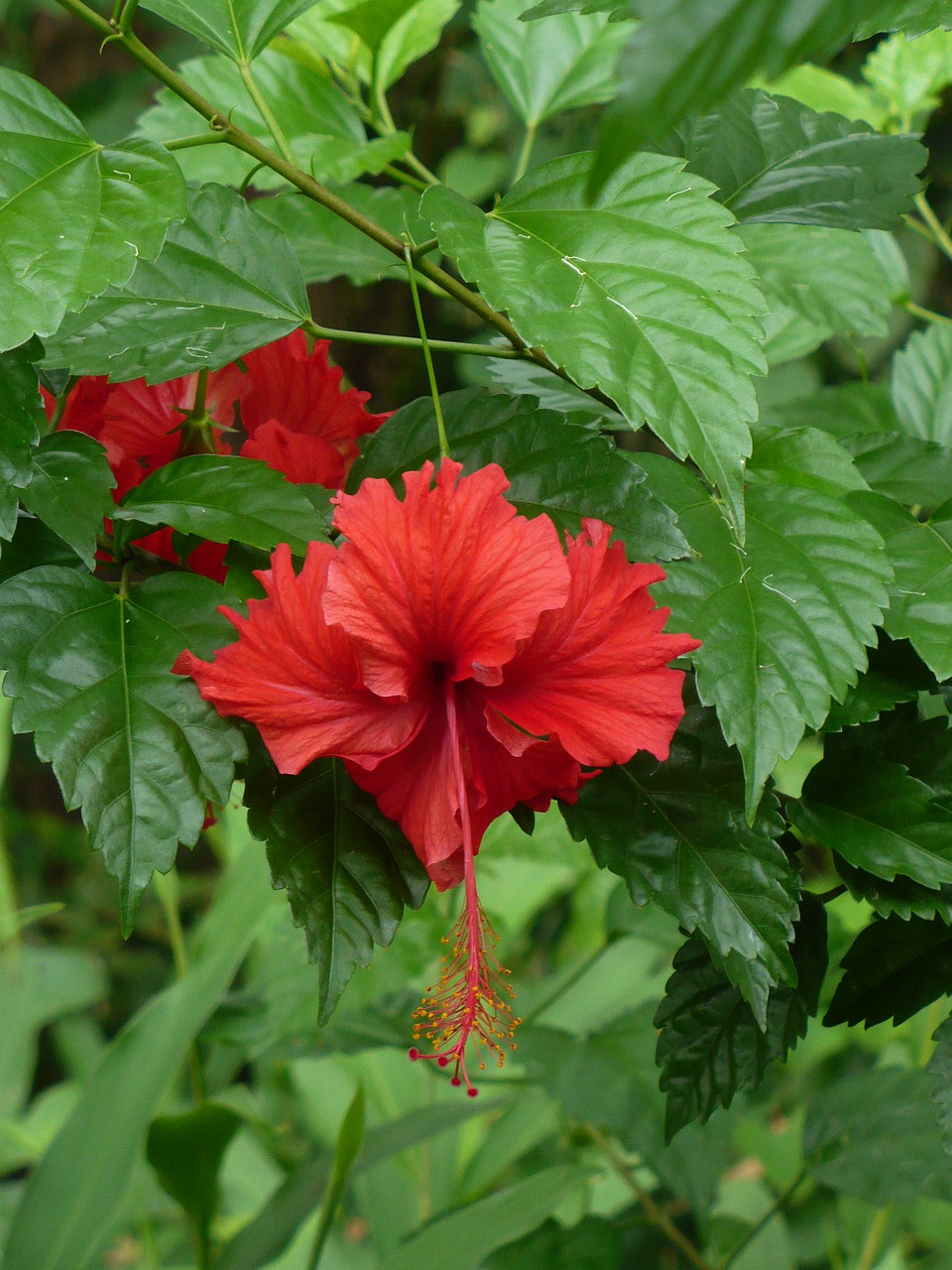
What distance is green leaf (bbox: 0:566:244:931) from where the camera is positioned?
0.44 metres

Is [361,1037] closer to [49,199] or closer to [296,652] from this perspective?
[296,652]

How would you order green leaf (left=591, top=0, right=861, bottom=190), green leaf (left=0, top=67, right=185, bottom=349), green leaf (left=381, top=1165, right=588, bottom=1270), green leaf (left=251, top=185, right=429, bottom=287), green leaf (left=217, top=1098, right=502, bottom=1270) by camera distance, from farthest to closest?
green leaf (left=217, top=1098, right=502, bottom=1270)
green leaf (left=381, top=1165, right=588, bottom=1270)
green leaf (left=251, top=185, right=429, bottom=287)
green leaf (left=0, top=67, right=185, bottom=349)
green leaf (left=591, top=0, right=861, bottom=190)

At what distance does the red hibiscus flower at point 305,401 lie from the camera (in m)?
0.59

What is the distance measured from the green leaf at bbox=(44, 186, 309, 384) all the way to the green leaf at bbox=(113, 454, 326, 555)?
4cm

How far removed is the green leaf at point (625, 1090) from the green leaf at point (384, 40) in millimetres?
720

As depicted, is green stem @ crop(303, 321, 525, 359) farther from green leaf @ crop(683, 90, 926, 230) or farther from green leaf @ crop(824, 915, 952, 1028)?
green leaf @ crop(824, 915, 952, 1028)

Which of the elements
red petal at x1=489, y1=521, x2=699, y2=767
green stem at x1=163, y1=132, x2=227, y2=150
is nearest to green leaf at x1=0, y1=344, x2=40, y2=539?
green stem at x1=163, y1=132, x2=227, y2=150

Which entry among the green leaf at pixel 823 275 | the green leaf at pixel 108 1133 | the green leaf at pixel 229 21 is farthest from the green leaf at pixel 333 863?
the green leaf at pixel 108 1133

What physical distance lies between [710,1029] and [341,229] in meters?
0.50

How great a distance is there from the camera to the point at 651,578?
443 millimetres

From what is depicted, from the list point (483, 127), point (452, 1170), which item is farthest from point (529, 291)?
point (483, 127)

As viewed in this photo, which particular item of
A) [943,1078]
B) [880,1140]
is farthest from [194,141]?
[880,1140]

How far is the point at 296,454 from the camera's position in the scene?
57 cm

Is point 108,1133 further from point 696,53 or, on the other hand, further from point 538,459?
point 696,53
